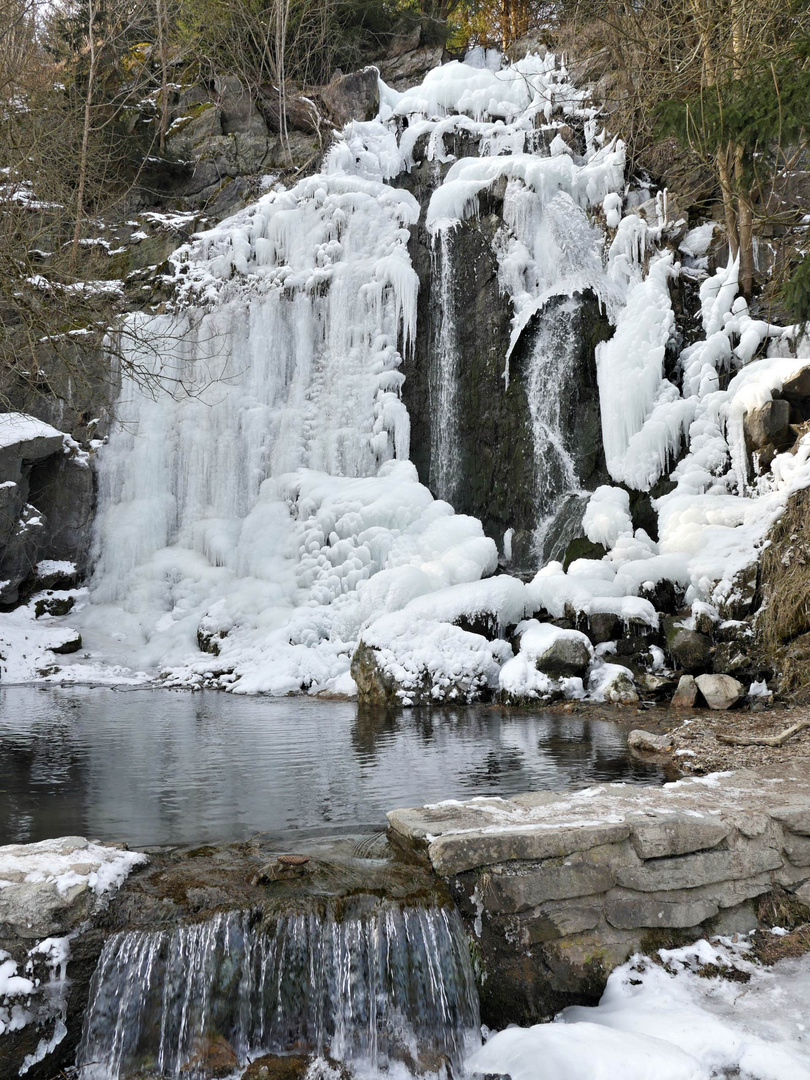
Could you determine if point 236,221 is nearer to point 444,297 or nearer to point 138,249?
point 138,249

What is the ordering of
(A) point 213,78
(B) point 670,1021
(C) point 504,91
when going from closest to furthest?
(B) point 670,1021 → (C) point 504,91 → (A) point 213,78

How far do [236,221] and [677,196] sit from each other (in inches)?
371

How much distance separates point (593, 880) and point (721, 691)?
18.9 feet

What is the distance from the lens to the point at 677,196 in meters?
14.5

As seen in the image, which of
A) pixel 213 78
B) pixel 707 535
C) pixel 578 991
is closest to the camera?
pixel 578 991

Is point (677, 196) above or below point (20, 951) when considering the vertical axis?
above

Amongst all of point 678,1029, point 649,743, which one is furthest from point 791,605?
point 678,1029

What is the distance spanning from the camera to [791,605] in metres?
8.09

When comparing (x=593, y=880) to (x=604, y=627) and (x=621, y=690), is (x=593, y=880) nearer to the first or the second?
(x=621, y=690)

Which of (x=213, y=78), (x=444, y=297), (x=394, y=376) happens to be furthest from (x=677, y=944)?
(x=213, y=78)

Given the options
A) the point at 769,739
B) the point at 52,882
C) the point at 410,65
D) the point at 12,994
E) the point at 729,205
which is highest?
the point at 410,65

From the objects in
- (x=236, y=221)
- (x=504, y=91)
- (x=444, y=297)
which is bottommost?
(x=444, y=297)

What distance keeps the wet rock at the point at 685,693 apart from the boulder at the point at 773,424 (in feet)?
12.6

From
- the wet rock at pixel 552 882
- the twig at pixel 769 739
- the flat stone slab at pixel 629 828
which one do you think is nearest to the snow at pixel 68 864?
the flat stone slab at pixel 629 828
